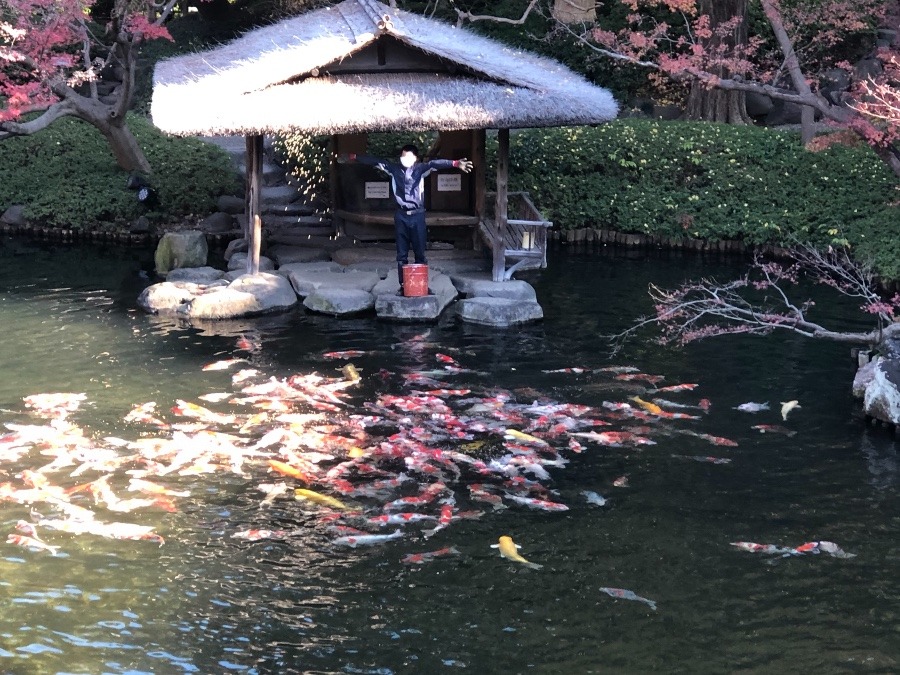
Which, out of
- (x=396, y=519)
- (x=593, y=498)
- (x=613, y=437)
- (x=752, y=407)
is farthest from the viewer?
(x=752, y=407)

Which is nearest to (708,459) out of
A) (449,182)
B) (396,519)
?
(396,519)

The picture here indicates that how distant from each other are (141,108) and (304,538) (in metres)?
20.8

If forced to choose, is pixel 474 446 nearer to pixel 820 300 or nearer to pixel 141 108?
pixel 820 300

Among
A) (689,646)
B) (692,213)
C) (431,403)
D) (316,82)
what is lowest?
(689,646)

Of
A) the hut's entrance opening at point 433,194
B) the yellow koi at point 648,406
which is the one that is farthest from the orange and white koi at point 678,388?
the hut's entrance opening at point 433,194

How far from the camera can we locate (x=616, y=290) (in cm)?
1820

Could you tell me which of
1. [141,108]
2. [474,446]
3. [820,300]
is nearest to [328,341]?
[474,446]

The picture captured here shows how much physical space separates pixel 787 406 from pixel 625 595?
4968mm

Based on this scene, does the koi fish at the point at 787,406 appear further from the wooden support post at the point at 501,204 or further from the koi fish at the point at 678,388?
the wooden support post at the point at 501,204

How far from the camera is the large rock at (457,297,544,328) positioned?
16.1m

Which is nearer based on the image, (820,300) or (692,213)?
(820,300)

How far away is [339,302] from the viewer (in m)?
16.4

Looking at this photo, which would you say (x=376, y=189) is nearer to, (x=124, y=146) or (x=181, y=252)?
(x=181, y=252)

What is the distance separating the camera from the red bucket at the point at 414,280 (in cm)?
1627
